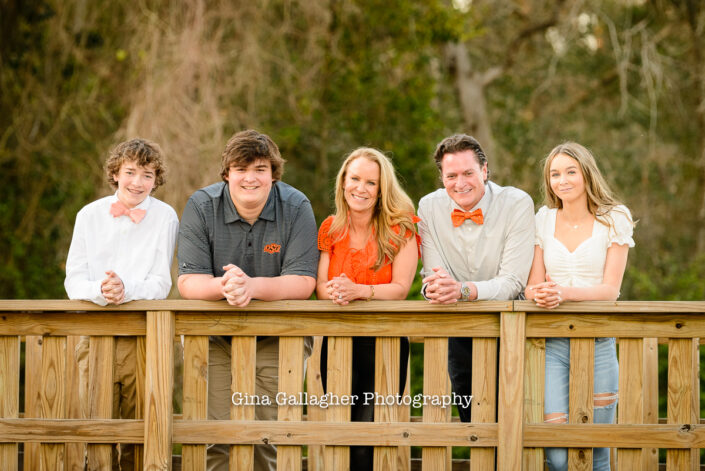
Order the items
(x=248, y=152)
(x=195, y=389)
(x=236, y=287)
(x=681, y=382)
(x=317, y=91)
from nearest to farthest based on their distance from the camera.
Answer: (x=236, y=287), (x=681, y=382), (x=195, y=389), (x=248, y=152), (x=317, y=91)

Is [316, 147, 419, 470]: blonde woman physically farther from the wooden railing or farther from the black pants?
the wooden railing

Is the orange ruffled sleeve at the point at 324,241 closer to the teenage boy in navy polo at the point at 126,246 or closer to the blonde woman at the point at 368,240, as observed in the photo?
the blonde woman at the point at 368,240

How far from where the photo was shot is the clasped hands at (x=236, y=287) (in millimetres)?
3857

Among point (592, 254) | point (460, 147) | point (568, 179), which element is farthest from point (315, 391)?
point (568, 179)

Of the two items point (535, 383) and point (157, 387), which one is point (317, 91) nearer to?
point (157, 387)

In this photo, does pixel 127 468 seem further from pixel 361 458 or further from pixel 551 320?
pixel 551 320

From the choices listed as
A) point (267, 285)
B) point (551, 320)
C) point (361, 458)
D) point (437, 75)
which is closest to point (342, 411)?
point (361, 458)

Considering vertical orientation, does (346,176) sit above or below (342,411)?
above

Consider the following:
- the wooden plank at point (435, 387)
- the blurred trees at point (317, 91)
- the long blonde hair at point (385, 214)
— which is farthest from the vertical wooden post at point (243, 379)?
the blurred trees at point (317, 91)

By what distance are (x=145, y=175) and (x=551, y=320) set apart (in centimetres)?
224

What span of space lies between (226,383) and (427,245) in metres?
1.29

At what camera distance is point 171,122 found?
8.69m

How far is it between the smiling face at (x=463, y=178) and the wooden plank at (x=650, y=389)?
112 centimetres

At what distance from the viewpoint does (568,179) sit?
167 inches
